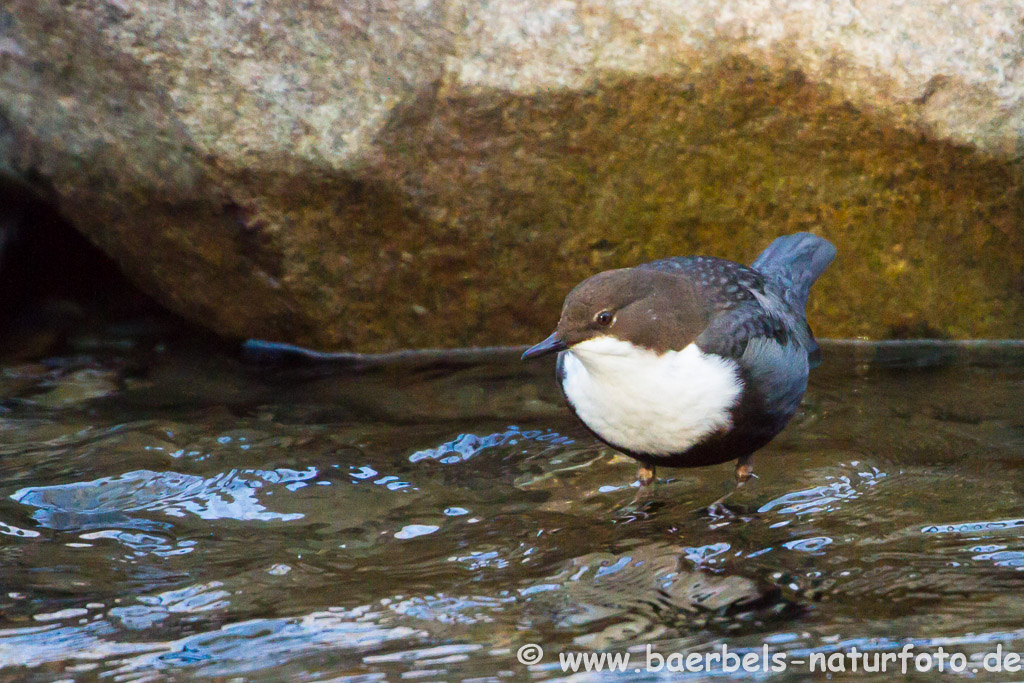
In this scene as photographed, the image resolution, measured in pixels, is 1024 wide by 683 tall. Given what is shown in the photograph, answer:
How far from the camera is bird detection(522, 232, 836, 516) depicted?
3.16m

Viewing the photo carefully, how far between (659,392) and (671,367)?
0.08 meters

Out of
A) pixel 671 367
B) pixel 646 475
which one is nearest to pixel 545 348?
pixel 671 367

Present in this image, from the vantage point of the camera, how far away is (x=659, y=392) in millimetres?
3156

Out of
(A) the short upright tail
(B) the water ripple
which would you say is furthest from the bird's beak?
(A) the short upright tail

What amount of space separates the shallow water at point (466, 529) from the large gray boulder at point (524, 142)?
415mm

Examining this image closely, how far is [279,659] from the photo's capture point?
98.4 inches

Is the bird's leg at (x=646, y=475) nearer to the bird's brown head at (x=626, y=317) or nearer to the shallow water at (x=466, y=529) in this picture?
the shallow water at (x=466, y=529)

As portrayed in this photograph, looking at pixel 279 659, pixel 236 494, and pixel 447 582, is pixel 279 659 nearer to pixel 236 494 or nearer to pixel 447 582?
pixel 447 582

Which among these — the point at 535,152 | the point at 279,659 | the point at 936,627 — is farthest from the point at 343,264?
the point at 936,627

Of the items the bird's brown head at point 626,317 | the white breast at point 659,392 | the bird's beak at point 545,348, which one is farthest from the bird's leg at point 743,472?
the bird's beak at point 545,348

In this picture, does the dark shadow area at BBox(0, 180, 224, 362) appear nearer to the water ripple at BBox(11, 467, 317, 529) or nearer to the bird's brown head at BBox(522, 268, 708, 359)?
the water ripple at BBox(11, 467, 317, 529)

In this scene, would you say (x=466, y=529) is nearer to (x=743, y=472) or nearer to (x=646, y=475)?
(x=646, y=475)

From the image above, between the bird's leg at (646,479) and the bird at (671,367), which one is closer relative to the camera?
the bird at (671,367)

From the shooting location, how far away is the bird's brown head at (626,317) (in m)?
3.18
